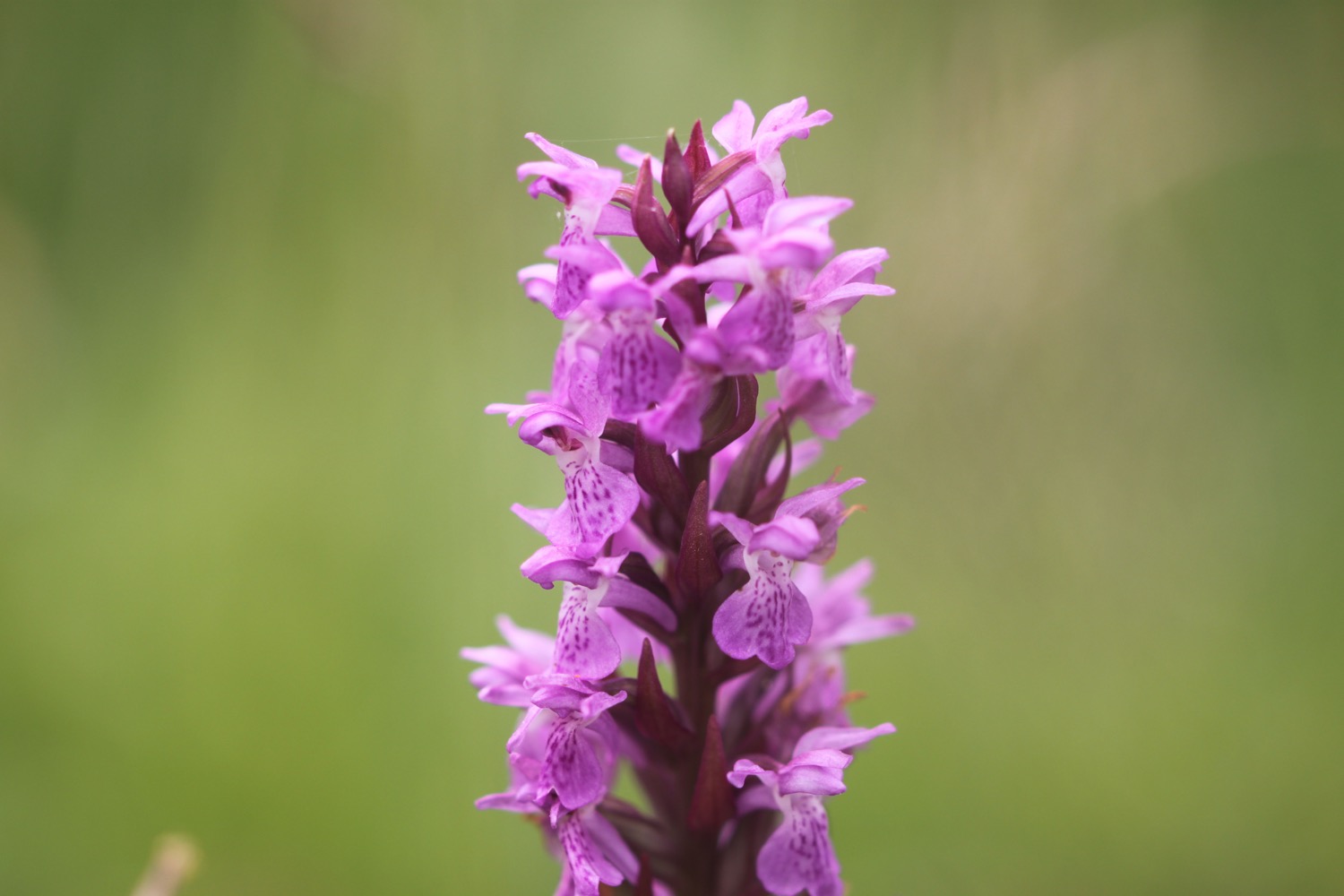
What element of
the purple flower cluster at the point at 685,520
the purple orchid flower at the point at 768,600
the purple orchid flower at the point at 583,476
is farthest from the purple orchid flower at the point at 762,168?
the purple orchid flower at the point at 768,600

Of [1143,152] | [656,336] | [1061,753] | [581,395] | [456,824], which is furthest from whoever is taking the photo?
[1143,152]

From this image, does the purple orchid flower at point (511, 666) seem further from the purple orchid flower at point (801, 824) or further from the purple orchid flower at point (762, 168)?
the purple orchid flower at point (762, 168)

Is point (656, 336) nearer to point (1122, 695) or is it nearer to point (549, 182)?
point (549, 182)

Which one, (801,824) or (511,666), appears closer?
(801,824)

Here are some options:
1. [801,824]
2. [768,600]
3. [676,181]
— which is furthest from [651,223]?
[801,824]

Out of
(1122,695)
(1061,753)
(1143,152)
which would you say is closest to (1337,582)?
(1122,695)

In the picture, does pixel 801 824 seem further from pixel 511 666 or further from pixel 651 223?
pixel 651 223
